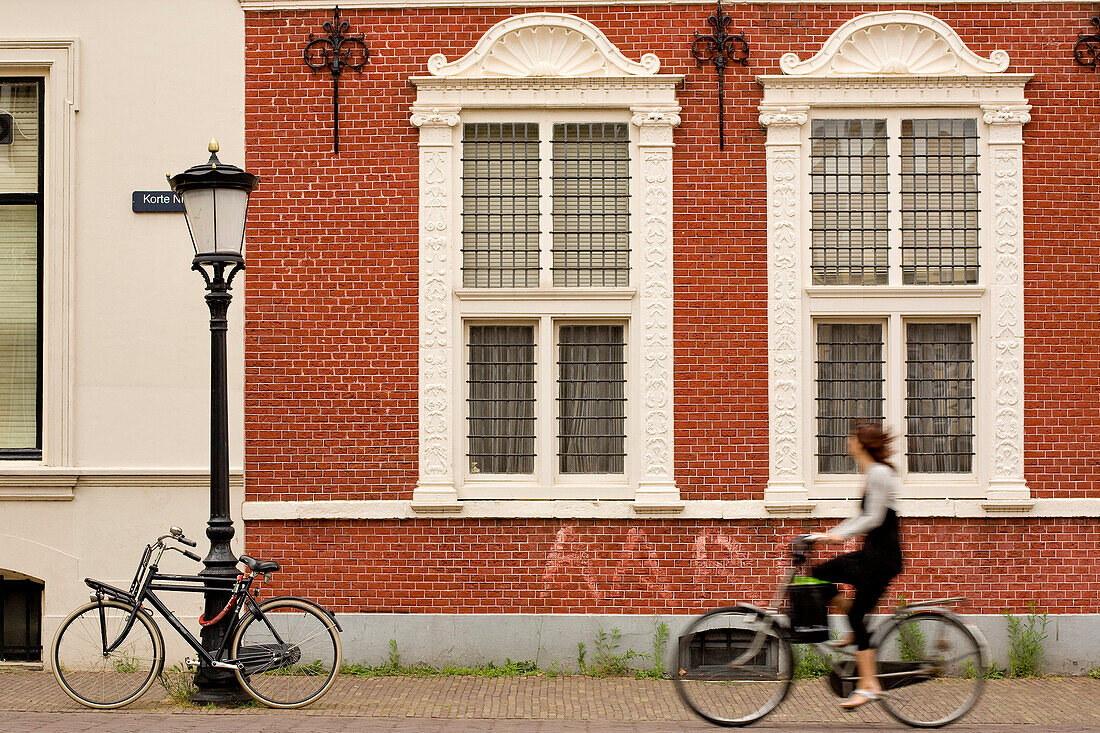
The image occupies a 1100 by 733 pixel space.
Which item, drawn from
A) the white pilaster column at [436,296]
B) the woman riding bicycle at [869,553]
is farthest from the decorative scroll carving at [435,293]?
the woman riding bicycle at [869,553]

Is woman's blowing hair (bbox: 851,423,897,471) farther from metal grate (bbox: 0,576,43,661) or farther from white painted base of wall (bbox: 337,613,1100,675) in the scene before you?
metal grate (bbox: 0,576,43,661)

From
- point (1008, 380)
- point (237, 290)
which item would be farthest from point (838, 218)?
point (237, 290)

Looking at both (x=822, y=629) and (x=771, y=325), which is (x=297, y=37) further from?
(x=822, y=629)

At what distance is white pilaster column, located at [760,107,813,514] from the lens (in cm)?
922

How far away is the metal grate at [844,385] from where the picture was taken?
9.37 meters

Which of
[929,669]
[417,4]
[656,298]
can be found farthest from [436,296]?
[929,669]

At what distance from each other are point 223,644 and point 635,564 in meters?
3.30

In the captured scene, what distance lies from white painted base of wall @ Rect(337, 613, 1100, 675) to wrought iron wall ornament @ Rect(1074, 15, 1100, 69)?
14.9ft

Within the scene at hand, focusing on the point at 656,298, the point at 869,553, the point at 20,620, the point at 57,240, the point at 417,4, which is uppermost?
the point at 417,4

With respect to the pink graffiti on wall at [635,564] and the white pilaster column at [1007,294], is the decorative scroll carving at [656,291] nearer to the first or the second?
the pink graffiti on wall at [635,564]

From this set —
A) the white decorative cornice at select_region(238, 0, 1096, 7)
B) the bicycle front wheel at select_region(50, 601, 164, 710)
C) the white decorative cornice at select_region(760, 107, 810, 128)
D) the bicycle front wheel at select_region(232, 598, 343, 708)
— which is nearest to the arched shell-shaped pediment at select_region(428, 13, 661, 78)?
the white decorative cornice at select_region(238, 0, 1096, 7)

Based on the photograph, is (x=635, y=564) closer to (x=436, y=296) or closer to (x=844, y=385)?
(x=844, y=385)

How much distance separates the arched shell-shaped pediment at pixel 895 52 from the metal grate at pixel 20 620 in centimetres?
762

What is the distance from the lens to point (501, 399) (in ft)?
31.1
